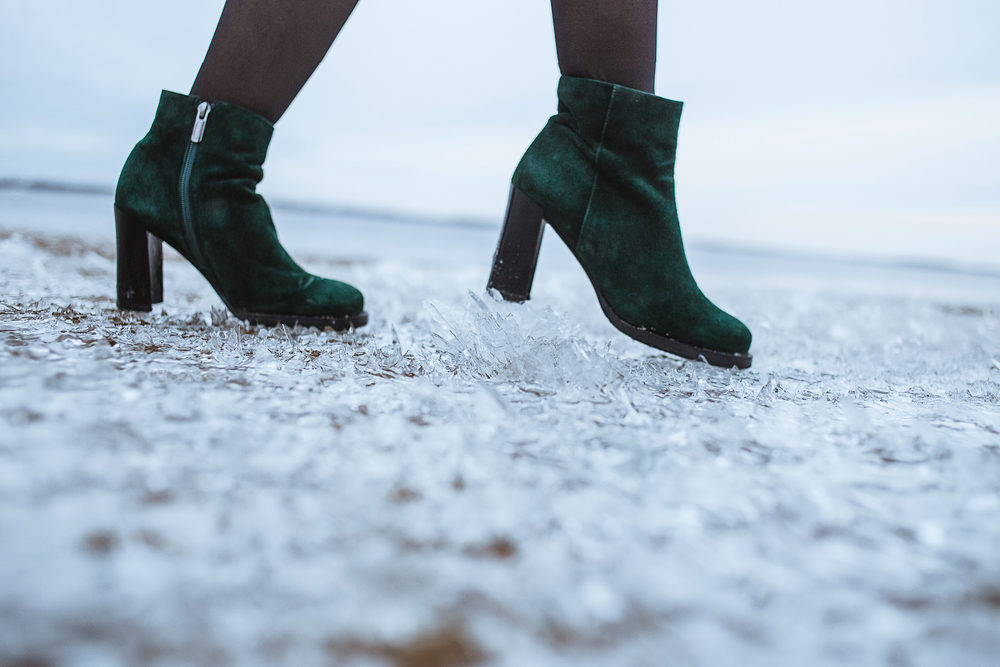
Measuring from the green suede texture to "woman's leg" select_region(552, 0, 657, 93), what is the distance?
3 centimetres

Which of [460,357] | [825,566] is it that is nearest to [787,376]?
[460,357]

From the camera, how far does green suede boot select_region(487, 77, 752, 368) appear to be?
0.81 m

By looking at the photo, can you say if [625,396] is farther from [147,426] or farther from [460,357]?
[147,426]

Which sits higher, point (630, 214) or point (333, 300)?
point (630, 214)

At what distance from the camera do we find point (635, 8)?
797mm

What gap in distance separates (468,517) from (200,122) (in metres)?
0.67

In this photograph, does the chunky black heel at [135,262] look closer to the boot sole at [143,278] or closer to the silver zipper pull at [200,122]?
the boot sole at [143,278]

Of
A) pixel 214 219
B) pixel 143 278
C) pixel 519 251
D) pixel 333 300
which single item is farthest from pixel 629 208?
pixel 143 278

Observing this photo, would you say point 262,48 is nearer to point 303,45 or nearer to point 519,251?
point 303,45

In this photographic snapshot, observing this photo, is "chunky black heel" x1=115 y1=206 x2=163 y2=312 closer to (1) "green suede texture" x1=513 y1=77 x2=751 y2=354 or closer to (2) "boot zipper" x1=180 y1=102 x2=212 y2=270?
(2) "boot zipper" x1=180 y1=102 x2=212 y2=270

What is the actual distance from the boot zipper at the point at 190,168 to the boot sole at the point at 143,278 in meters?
0.06

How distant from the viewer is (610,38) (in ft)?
2.61

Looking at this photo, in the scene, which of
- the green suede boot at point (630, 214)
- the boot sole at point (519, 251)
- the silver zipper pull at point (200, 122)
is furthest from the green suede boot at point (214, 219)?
the green suede boot at point (630, 214)

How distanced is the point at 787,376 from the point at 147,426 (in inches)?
27.5
